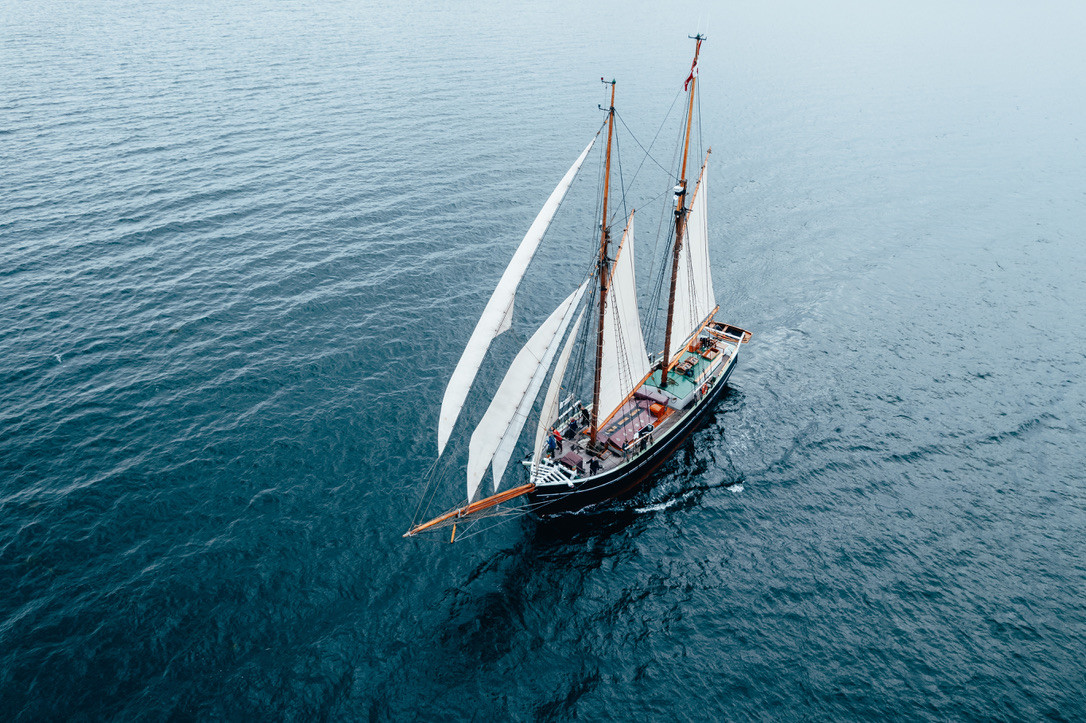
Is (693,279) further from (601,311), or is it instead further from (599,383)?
(599,383)

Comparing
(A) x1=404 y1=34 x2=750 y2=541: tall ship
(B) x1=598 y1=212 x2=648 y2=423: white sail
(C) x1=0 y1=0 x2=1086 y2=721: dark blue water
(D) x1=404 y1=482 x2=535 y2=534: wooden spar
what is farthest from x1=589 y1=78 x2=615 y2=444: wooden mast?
(D) x1=404 y1=482 x2=535 y2=534: wooden spar

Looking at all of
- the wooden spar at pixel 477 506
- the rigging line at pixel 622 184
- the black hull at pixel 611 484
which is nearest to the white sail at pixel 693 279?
the black hull at pixel 611 484

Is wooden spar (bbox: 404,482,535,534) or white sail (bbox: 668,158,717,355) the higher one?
white sail (bbox: 668,158,717,355)

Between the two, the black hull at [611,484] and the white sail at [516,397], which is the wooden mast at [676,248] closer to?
the black hull at [611,484]

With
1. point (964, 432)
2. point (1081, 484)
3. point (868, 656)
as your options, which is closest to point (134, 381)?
point (868, 656)

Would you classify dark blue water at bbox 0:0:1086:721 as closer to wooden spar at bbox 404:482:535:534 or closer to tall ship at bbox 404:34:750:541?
tall ship at bbox 404:34:750:541

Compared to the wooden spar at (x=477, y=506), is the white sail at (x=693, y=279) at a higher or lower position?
higher

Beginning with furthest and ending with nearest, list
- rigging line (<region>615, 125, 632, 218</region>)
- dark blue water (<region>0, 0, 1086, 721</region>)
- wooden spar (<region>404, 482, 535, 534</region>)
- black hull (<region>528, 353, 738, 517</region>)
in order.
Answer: rigging line (<region>615, 125, 632, 218</region>) → black hull (<region>528, 353, 738, 517</region>) → wooden spar (<region>404, 482, 535, 534</region>) → dark blue water (<region>0, 0, 1086, 721</region>)

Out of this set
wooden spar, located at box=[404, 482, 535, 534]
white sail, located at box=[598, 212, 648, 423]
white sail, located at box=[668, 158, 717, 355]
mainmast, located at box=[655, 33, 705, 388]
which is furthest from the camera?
white sail, located at box=[668, 158, 717, 355]

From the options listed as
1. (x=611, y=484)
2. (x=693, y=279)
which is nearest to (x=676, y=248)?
(x=693, y=279)
